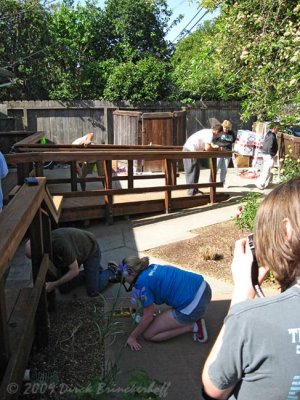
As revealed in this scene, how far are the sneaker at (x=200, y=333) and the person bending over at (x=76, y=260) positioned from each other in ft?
3.89

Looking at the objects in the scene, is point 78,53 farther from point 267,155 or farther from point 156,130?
point 267,155

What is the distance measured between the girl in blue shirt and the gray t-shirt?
7.25ft

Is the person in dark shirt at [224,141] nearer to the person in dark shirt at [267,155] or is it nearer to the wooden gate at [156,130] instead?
the person in dark shirt at [267,155]

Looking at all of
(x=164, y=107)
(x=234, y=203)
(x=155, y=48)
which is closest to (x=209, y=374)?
(x=234, y=203)

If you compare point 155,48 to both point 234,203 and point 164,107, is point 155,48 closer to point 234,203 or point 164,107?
point 164,107

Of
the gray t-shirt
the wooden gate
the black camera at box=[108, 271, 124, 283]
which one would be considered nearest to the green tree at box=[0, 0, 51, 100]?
the wooden gate

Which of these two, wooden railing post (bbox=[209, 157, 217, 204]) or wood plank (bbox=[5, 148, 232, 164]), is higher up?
wood plank (bbox=[5, 148, 232, 164])

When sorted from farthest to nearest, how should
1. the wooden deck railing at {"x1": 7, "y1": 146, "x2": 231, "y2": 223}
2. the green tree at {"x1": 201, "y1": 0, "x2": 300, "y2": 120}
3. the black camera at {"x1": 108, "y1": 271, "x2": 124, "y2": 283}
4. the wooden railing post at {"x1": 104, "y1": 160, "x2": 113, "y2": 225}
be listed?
the wooden railing post at {"x1": 104, "y1": 160, "x2": 113, "y2": 225}
the wooden deck railing at {"x1": 7, "y1": 146, "x2": 231, "y2": 223}
the green tree at {"x1": 201, "y1": 0, "x2": 300, "y2": 120}
the black camera at {"x1": 108, "y1": 271, "x2": 124, "y2": 283}

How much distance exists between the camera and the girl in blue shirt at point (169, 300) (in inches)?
138

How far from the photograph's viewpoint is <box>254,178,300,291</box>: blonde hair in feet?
4.39

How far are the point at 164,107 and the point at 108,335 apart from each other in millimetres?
12177

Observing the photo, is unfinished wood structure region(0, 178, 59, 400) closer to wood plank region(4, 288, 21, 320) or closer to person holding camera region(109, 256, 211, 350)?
wood plank region(4, 288, 21, 320)

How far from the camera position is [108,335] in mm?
3604

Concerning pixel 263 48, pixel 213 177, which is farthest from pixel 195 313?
pixel 213 177
